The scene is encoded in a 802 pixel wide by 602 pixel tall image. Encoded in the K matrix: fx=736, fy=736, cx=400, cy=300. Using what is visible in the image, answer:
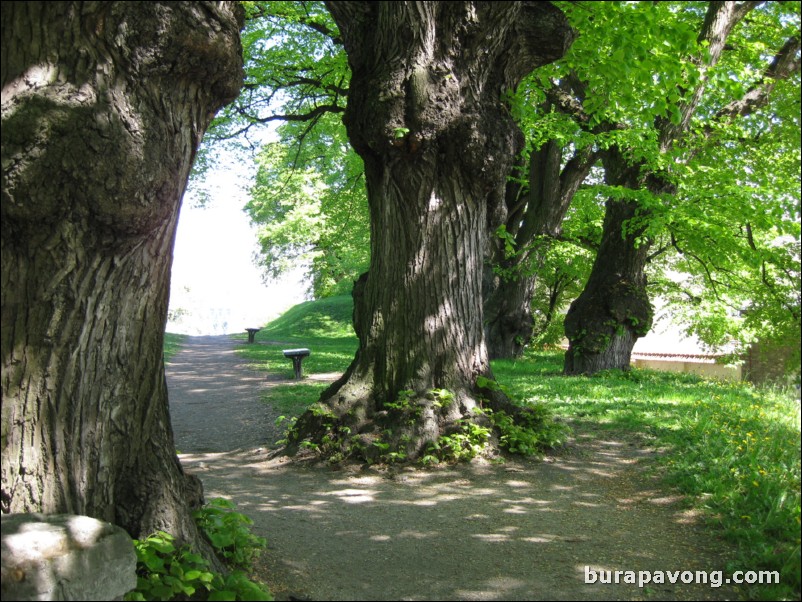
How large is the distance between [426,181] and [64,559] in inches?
214

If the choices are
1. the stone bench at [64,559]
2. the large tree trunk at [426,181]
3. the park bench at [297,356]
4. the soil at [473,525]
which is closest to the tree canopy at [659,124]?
the large tree trunk at [426,181]

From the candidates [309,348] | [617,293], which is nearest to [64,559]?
[617,293]

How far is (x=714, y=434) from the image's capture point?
738 cm

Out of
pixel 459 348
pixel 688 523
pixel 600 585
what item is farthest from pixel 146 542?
pixel 459 348

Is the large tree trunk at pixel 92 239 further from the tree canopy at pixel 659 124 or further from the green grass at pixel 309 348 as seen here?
the green grass at pixel 309 348

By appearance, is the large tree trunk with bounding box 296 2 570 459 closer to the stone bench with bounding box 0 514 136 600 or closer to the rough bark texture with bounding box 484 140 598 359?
the stone bench with bounding box 0 514 136 600

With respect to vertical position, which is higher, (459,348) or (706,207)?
(706,207)

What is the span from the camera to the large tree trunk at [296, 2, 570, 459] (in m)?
7.29

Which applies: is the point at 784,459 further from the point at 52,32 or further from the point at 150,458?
the point at 52,32

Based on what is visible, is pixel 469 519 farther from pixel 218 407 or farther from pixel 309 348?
pixel 309 348

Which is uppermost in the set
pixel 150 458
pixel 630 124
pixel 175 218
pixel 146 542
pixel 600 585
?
pixel 630 124

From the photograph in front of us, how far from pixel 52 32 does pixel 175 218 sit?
3.85 feet

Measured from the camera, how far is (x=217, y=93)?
184 inches

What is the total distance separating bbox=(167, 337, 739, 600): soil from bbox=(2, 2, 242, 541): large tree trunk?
49.9 inches
